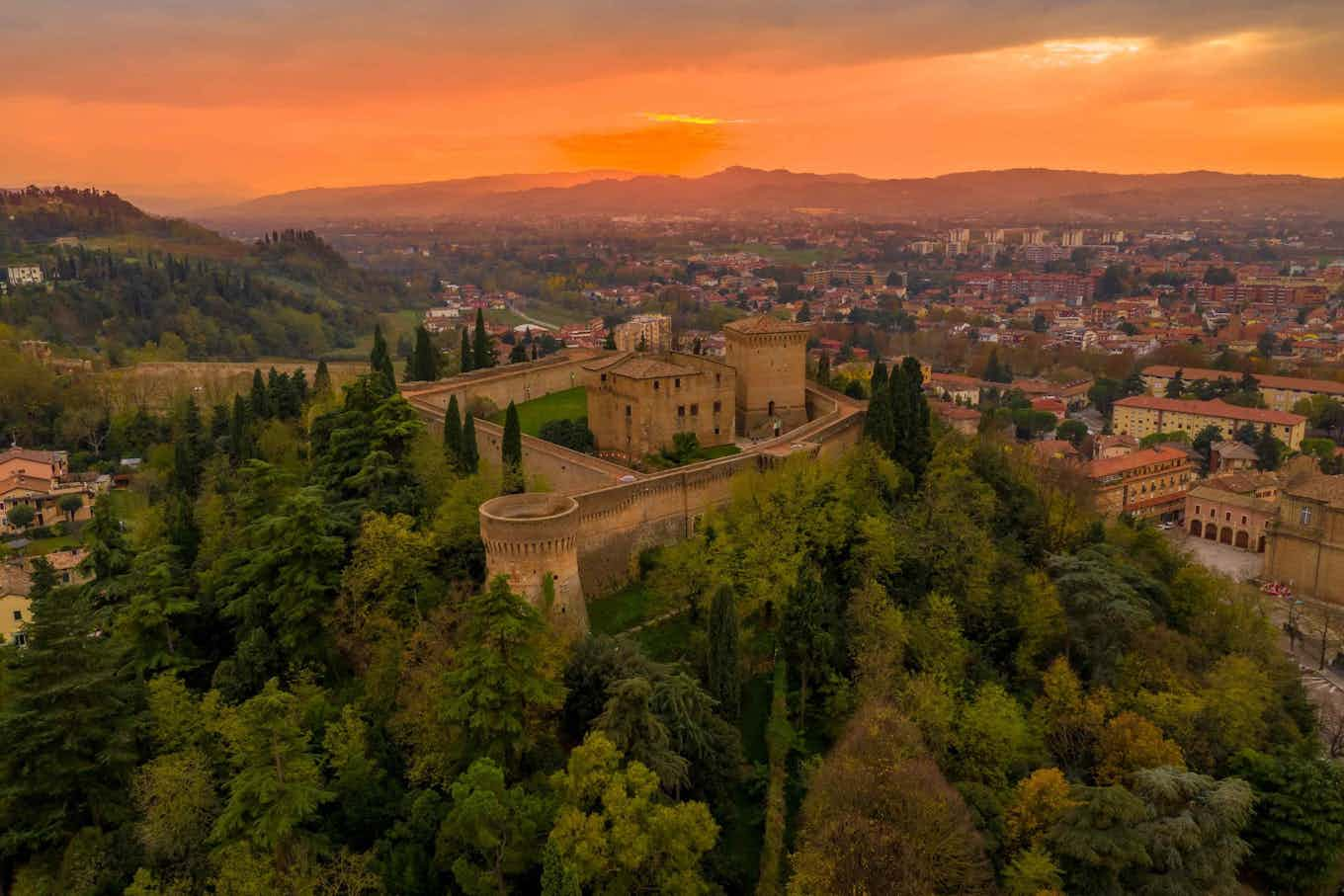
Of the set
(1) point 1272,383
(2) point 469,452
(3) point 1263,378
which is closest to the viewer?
(2) point 469,452

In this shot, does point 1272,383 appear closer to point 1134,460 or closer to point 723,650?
point 1134,460

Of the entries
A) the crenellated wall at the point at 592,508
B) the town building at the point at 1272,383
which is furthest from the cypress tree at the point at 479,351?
the town building at the point at 1272,383

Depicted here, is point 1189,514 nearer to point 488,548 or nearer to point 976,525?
point 976,525

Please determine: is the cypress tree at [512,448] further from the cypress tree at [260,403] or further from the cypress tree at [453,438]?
the cypress tree at [260,403]

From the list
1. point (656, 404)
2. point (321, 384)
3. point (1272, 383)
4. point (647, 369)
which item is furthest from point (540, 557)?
point (1272, 383)

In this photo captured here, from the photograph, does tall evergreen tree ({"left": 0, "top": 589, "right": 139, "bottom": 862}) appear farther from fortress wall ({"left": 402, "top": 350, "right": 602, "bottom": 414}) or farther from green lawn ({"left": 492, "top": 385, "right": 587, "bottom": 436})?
green lawn ({"left": 492, "top": 385, "right": 587, "bottom": 436})

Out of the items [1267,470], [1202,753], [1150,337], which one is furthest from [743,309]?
[1202,753]

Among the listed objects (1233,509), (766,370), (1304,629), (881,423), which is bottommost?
(1304,629)

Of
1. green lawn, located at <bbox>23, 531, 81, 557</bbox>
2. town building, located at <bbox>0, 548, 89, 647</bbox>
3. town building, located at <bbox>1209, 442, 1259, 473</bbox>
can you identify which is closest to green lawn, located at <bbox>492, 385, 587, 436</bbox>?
town building, located at <bbox>0, 548, 89, 647</bbox>
